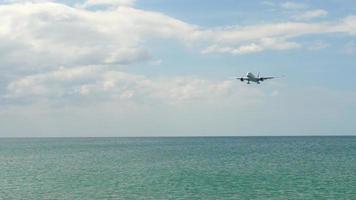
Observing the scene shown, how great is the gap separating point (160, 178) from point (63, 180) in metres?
15.0

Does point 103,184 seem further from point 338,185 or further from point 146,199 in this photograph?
point 338,185

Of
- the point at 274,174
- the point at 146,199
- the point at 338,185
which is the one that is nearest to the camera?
the point at 146,199

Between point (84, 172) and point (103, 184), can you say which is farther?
point (84, 172)

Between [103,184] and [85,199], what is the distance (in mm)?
12915

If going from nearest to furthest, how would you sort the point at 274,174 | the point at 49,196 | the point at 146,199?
the point at 146,199 → the point at 49,196 → the point at 274,174

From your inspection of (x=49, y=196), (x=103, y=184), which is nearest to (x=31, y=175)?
(x=103, y=184)

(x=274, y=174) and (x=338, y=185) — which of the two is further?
(x=274, y=174)

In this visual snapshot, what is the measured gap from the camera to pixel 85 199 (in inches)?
2270

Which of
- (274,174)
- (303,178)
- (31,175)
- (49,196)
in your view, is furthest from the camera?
(31,175)

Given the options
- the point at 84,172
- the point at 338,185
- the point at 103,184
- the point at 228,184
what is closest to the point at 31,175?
the point at 84,172

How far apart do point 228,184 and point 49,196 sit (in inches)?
920

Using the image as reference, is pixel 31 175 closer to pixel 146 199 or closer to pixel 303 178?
pixel 146 199

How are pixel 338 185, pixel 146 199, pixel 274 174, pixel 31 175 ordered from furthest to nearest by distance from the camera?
pixel 31 175 < pixel 274 174 < pixel 338 185 < pixel 146 199

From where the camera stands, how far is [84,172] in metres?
94.2
